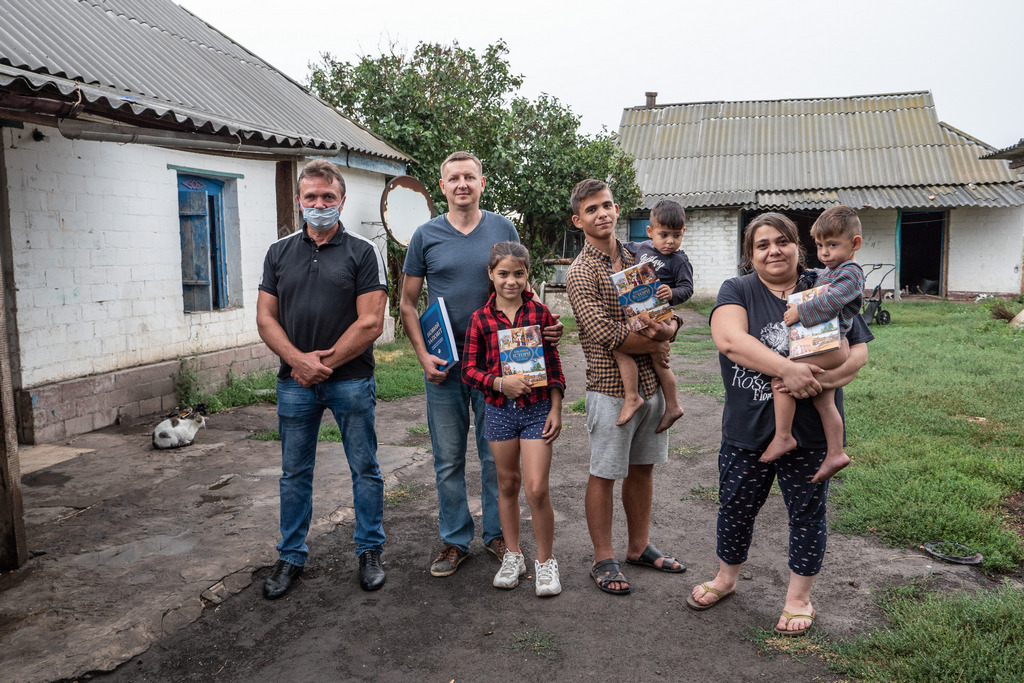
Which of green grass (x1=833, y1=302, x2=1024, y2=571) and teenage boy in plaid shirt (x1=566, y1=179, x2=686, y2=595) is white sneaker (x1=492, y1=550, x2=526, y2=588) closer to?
teenage boy in plaid shirt (x1=566, y1=179, x2=686, y2=595)

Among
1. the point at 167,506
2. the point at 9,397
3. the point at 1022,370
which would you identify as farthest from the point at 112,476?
the point at 1022,370

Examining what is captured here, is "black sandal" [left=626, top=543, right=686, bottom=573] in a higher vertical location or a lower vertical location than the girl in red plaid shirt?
lower

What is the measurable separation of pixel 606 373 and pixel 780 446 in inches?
33.1

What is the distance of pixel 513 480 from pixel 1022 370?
297 inches

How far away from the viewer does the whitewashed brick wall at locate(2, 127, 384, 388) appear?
6.06 metres

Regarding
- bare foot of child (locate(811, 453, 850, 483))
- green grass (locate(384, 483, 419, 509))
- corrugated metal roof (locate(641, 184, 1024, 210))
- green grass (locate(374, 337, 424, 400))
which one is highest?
corrugated metal roof (locate(641, 184, 1024, 210))

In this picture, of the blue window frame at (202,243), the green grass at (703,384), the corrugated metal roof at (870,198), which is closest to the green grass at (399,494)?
the green grass at (703,384)

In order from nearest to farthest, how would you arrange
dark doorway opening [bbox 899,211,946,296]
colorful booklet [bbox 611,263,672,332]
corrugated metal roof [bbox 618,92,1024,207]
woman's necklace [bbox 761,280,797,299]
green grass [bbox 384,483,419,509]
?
woman's necklace [bbox 761,280,797,299] → colorful booklet [bbox 611,263,672,332] → green grass [bbox 384,483,419,509] → corrugated metal roof [bbox 618,92,1024,207] → dark doorway opening [bbox 899,211,946,296]

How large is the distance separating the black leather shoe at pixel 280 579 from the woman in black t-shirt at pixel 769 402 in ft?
6.93

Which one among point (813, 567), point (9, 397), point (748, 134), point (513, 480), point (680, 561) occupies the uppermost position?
point (748, 134)

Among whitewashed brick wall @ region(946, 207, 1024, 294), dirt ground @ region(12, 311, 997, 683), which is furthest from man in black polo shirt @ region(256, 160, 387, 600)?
whitewashed brick wall @ region(946, 207, 1024, 294)

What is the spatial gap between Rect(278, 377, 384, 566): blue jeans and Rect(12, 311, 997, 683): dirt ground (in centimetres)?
24

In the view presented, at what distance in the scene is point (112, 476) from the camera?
17.5 ft

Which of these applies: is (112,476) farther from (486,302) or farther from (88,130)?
(486,302)
